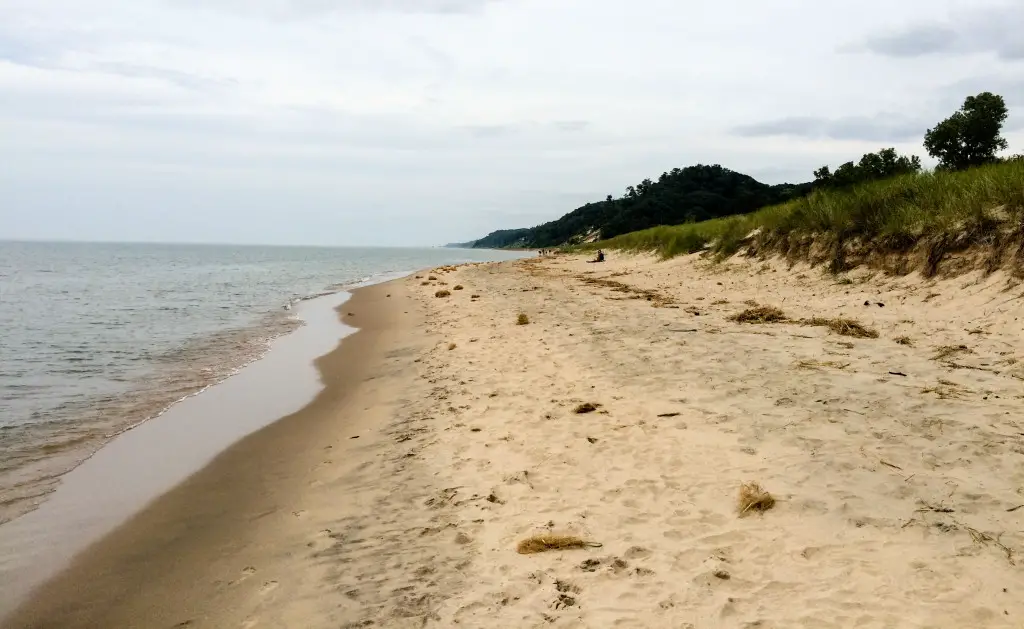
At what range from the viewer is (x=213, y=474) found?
638 cm

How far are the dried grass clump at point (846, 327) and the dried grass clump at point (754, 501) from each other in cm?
636

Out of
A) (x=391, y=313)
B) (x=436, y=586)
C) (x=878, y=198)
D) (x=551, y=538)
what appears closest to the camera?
(x=436, y=586)

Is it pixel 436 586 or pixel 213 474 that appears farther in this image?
pixel 213 474

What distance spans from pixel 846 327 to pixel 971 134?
60.7ft

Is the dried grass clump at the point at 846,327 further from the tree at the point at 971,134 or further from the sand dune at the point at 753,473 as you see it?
the tree at the point at 971,134

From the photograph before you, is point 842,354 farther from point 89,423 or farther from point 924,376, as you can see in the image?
point 89,423

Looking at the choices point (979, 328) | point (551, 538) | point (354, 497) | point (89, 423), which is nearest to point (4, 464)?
point (89, 423)

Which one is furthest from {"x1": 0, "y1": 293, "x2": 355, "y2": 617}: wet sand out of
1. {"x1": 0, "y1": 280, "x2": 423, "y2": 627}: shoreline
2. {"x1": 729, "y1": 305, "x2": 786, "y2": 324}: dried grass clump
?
{"x1": 729, "y1": 305, "x2": 786, "y2": 324}: dried grass clump

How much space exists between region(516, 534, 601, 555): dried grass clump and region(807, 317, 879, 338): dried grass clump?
7.54 metres

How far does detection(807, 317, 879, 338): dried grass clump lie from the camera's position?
9.67 m

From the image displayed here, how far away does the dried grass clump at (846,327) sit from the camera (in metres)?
9.67

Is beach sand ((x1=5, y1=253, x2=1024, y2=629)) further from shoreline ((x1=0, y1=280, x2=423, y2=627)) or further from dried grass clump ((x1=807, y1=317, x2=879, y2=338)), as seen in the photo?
dried grass clump ((x1=807, y1=317, x2=879, y2=338))

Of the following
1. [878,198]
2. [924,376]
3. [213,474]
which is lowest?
[213,474]

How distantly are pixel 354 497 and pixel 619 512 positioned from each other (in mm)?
2470
